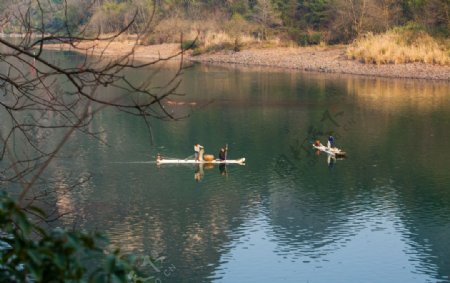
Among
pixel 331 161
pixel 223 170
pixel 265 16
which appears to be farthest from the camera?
pixel 265 16

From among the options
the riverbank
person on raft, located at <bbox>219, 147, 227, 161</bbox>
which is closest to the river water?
person on raft, located at <bbox>219, 147, 227, 161</bbox>

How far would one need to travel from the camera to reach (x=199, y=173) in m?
21.3

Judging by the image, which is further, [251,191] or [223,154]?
[223,154]

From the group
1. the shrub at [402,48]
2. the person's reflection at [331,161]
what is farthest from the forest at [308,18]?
the person's reflection at [331,161]

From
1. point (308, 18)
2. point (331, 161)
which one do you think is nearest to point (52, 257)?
point (331, 161)

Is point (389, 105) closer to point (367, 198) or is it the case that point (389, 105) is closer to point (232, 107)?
point (232, 107)

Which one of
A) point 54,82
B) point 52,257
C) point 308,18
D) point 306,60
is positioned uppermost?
point 308,18

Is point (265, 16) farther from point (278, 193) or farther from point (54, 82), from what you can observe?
point (54, 82)

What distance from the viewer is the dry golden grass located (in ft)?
143

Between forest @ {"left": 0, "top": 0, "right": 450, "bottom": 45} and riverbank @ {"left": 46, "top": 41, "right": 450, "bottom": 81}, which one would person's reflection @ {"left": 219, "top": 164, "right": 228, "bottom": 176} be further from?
forest @ {"left": 0, "top": 0, "right": 450, "bottom": 45}

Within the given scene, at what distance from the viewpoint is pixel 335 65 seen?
1818 inches

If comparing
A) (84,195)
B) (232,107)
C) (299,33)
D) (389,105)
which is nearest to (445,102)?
(389,105)

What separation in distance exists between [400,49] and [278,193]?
91.8ft

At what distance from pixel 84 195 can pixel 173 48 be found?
3735cm
